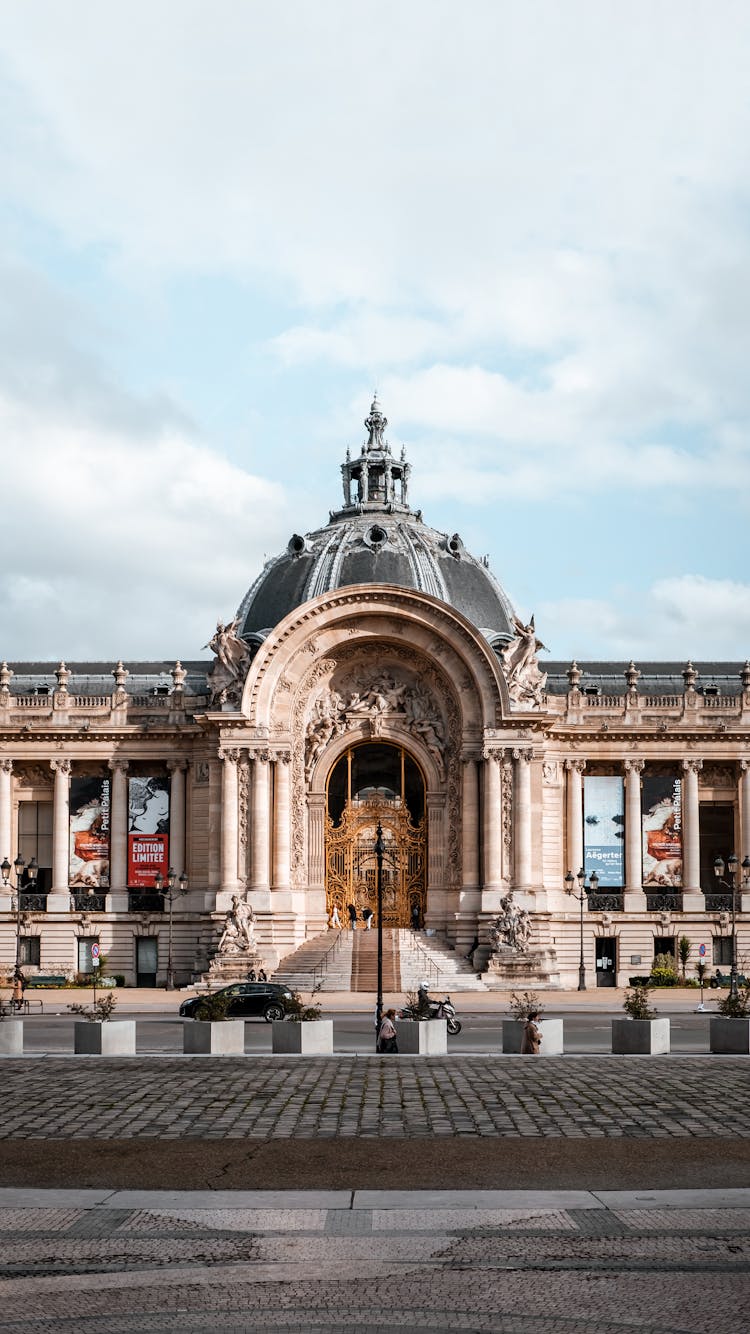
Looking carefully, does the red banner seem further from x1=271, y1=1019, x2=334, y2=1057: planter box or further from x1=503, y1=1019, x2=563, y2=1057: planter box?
x1=503, y1=1019, x2=563, y2=1057: planter box

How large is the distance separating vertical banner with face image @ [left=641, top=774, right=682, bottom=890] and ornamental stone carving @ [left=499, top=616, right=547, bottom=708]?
750 centimetres

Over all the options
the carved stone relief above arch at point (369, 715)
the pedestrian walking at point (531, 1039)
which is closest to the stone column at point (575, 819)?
the carved stone relief above arch at point (369, 715)

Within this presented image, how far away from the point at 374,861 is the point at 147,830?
388 inches

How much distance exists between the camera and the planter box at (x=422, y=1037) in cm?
3509

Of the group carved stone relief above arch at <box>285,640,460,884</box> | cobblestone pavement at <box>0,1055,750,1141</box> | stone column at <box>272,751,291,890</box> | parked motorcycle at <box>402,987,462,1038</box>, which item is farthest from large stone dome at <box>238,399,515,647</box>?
cobblestone pavement at <box>0,1055,750,1141</box>

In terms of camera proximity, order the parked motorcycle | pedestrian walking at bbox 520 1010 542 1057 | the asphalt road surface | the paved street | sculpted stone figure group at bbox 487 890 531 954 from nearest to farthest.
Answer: the paved street → pedestrian walking at bbox 520 1010 542 1057 → the asphalt road surface → the parked motorcycle → sculpted stone figure group at bbox 487 890 531 954

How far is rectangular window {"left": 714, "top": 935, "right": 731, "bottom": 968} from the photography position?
73188 millimetres

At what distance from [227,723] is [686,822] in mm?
20373

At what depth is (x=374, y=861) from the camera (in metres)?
72.3

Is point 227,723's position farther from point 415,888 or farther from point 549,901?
point 549,901

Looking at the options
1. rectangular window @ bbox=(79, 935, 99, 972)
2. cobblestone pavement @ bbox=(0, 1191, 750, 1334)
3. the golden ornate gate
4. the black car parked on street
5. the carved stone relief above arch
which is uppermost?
the carved stone relief above arch

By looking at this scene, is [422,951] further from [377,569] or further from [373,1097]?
[373,1097]

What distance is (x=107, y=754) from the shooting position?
73.9 meters

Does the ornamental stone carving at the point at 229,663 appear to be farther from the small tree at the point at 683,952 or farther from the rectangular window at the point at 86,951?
the small tree at the point at 683,952
